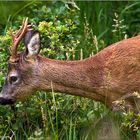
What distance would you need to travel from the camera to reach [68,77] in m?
7.99

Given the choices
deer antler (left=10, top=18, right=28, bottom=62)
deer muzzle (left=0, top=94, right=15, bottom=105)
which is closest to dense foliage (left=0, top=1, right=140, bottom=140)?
deer muzzle (left=0, top=94, right=15, bottom=105)

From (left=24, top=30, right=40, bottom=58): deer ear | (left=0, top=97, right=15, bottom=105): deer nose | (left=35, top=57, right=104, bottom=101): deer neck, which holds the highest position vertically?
(left=24, top=30, right=40, bottom=58): deer ear

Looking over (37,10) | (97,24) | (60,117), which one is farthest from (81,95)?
(97,24)

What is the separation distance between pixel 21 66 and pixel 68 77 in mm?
465

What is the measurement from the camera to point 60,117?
315 inches

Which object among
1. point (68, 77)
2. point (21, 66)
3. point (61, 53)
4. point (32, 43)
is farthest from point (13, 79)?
point (61, 53)

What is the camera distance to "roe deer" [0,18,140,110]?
7.77 metres

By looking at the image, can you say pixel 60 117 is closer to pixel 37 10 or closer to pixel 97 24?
pixel 37 10

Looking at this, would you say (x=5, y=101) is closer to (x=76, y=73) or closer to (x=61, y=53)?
(x=76, y=73)

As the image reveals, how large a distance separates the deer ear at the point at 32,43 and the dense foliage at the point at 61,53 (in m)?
0.31

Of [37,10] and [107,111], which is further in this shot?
[37,10]

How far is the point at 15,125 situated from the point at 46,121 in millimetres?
636

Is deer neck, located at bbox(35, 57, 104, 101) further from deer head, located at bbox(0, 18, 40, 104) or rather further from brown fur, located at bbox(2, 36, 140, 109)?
deer head, located at bbox(0, 18, 40, 104)

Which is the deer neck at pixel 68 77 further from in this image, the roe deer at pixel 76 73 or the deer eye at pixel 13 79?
the deer eye at pixel 13 79
